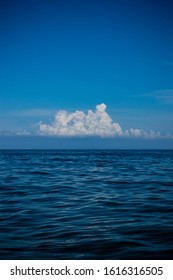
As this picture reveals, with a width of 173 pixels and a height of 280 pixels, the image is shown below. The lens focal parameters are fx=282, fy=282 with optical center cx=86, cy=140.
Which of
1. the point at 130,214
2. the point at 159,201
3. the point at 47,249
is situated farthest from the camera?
the point at 159,201

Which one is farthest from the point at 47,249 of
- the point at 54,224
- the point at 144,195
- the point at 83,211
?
the point at 144,195

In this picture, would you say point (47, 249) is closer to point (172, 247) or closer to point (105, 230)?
point (105, 230)

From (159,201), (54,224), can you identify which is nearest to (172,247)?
(54,224)

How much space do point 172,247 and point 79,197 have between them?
723cm

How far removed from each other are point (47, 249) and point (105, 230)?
2.18 m

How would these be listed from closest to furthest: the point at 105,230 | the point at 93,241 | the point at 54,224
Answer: the point at 93,241, the point at 105,230, the point at 54,224

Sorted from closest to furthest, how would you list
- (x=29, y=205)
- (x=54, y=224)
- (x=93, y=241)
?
(x=93, y=241) < (x=54, y=224) < (x=29, y=205)

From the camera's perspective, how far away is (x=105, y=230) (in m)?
8.73
